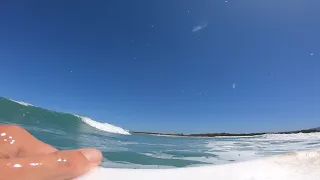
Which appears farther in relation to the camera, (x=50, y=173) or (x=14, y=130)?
(x=14, y=130)

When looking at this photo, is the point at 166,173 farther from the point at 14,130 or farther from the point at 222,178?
the point at 14,130

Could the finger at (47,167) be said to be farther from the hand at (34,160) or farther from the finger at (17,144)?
the finger at (17,144)

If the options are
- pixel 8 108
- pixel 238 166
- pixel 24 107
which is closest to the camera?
pixel 238 166

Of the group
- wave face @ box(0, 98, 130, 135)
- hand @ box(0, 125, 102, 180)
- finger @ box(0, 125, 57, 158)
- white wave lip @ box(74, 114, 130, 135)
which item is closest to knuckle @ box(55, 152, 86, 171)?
hand @ box(0, 125, 102, 180)

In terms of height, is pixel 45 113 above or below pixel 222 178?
above

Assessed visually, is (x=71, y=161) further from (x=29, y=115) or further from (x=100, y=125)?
(x=100, y=125)

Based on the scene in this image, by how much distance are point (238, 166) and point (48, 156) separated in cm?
116

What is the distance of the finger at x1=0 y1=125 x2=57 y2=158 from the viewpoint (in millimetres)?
1309

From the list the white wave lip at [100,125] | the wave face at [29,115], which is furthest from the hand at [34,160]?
the white wave lip at [100,125]

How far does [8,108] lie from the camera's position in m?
12.3

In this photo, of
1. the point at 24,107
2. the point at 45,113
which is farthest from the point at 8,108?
the point at 45,113

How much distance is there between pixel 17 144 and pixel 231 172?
3.93 ft

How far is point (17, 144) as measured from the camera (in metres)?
1.36

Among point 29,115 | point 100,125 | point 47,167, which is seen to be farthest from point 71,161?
point 100,125
